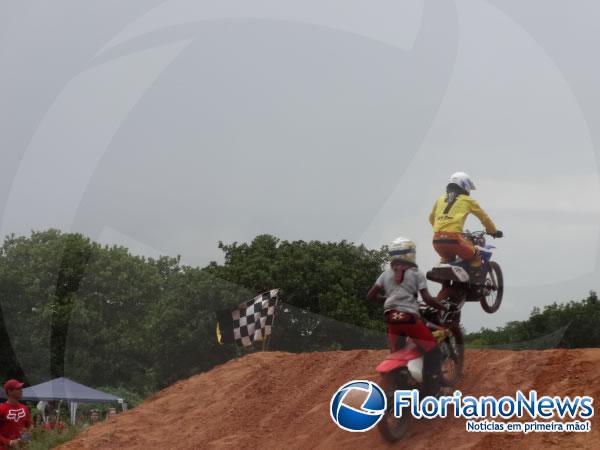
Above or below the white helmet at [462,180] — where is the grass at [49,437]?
below

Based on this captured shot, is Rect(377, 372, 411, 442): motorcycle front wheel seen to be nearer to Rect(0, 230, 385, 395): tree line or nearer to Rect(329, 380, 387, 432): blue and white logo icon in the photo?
Rect(329, 380, 387, 432): blue and white logo icon

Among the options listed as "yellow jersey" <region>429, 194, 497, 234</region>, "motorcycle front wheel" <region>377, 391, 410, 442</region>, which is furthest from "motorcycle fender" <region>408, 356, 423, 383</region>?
"yellow jersey" <region>429, 194, 497, 234</region>

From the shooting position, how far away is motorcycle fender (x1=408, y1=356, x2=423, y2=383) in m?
9.88

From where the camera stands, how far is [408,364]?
9883mm

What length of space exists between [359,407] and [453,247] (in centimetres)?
262

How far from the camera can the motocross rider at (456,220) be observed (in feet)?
37.6

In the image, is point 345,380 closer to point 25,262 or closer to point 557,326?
point 557,326

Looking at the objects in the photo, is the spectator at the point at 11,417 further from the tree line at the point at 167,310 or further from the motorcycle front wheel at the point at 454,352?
the tree line at the point at 167,310

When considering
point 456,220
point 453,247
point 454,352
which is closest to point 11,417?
point 454,352

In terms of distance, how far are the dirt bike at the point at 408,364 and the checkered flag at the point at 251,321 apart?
24.9ft

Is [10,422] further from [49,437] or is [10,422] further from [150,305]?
[150,305]

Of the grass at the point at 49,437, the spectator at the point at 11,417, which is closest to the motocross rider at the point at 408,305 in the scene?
the spectator at the point at 11,417

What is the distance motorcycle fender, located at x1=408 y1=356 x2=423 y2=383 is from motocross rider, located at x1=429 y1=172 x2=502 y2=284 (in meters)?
2.05

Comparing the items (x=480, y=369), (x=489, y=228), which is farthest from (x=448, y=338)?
(x=489, y=228)
